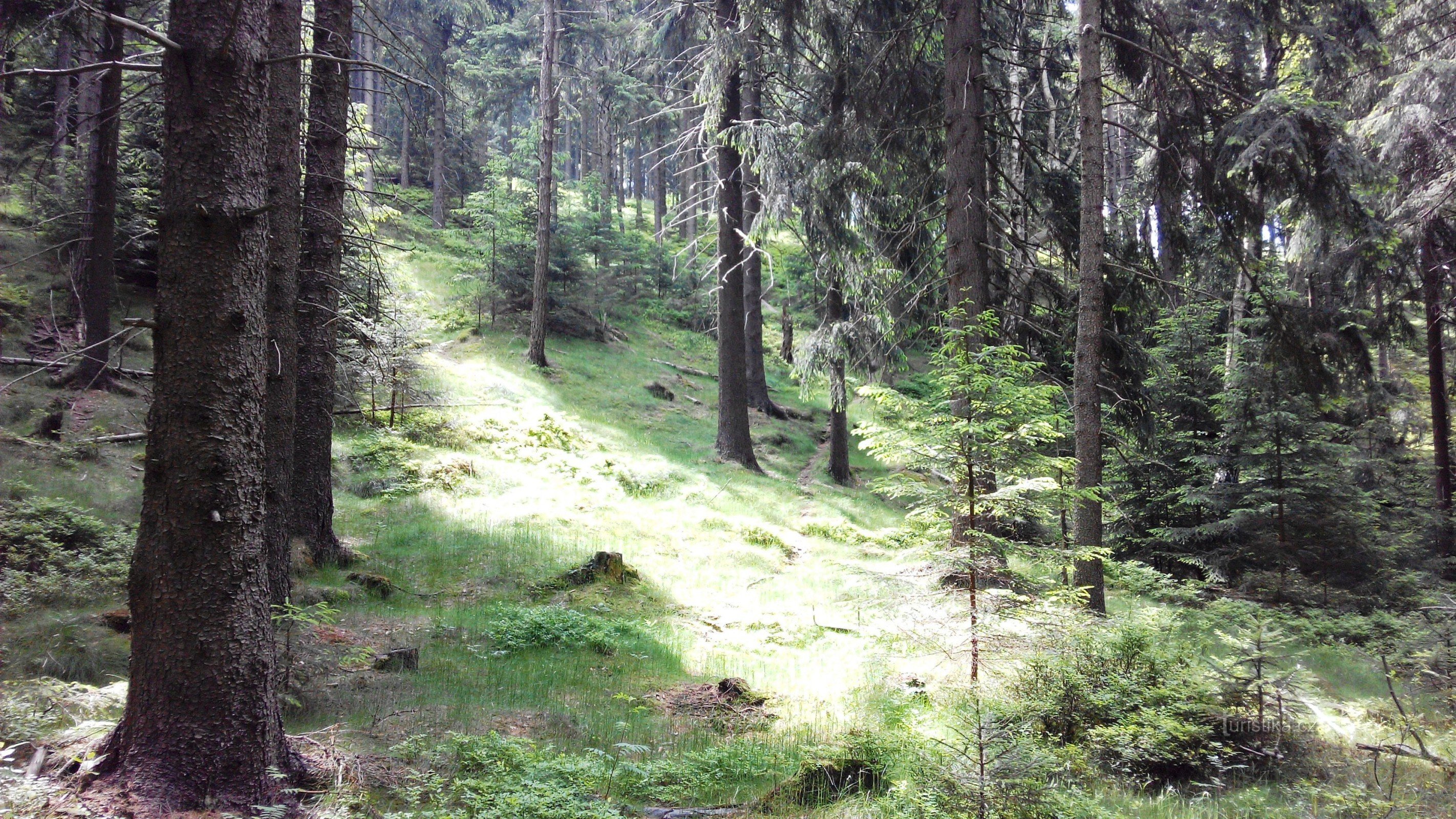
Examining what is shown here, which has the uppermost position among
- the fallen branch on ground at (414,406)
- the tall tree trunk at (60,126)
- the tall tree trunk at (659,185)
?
the tall tree trunk at (659,185)

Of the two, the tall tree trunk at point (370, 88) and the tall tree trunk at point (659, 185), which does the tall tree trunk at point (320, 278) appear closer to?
the tall tree trunk at point (370, 88)

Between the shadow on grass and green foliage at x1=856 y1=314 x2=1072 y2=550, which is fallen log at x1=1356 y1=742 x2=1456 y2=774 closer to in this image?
green foliage at x1=856 y1=314 x2=1072 y2=550

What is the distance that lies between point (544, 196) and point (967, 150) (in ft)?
46.8

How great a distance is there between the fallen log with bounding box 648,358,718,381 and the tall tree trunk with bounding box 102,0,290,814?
72.3ft

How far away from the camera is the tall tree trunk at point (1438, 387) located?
47.0 ft

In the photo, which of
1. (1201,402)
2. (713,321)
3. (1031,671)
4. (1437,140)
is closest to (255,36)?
(1031,671)

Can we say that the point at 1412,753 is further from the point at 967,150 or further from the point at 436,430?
the point at 436,430

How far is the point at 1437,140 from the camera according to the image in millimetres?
12984

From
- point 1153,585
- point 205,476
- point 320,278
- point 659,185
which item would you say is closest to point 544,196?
point 320,278

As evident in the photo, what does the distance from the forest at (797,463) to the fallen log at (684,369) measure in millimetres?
6482

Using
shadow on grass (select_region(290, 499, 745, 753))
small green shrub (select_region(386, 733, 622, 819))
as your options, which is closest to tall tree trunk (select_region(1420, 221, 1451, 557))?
shadow on grass (select_region(290, 499, 745, 753))

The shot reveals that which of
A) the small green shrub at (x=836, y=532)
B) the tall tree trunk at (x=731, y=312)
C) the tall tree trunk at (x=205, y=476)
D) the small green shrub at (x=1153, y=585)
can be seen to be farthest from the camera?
the tall tree trunk at (x=731, y=312)

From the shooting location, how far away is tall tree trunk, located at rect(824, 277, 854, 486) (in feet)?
51.8

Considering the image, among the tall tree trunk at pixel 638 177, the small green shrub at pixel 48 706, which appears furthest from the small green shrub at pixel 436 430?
the tall tree trunk at pixel 638 177
